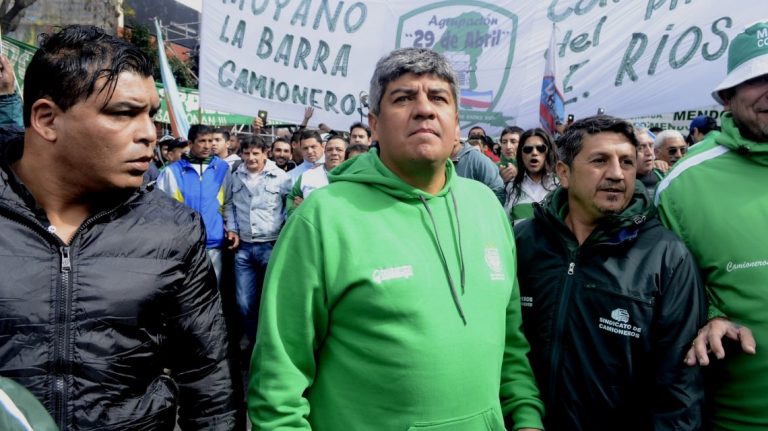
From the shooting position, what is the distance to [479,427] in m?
1.68

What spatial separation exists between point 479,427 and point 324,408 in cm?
46

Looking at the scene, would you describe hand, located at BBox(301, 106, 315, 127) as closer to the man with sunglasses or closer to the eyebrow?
the man with sunglasses

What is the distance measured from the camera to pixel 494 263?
1.87m

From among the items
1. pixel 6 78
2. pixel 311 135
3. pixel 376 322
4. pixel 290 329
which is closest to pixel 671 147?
pixel 311 135

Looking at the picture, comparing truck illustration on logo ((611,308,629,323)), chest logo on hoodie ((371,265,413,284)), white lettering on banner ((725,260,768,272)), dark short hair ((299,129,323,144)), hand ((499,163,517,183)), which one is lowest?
truck illustration on logo ((611,308,629,323))

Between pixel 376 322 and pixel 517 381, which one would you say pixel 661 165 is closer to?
pixel 517 381

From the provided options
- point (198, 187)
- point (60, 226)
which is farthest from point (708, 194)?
point (198, 187)

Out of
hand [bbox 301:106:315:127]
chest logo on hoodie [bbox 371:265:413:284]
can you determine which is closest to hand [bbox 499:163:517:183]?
hand [bbox 301:106:315:127]

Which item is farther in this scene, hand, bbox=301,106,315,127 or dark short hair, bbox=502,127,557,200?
hand, bbox=301,106,315,127

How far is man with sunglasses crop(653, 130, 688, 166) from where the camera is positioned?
535cm

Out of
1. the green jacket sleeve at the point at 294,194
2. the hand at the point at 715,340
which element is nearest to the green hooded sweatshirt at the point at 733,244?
the hand at the point at 715,340

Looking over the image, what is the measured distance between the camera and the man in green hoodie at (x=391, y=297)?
1.63 meters

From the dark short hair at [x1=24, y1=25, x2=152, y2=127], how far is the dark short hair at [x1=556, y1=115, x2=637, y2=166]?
59.7 inches

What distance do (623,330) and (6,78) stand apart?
8.38 feet
